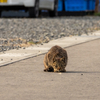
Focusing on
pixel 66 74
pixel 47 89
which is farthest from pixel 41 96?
pixel 66 74

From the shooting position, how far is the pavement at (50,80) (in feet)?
19.9

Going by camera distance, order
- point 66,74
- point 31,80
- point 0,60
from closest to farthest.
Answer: point 31,80
point 66,74
point 0,60

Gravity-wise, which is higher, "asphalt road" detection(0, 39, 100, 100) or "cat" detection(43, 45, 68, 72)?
"cat" detection(43, 45, 68, 72)

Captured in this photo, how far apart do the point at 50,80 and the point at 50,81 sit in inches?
3.6

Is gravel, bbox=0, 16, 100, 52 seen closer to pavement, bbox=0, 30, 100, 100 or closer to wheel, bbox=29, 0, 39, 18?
wheel, bbox=29, 0, 39, 18

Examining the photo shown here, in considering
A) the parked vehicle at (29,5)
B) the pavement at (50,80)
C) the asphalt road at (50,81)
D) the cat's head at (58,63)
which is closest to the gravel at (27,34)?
the parked vehicle at (29,5)

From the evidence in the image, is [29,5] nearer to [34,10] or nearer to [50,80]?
[34,10]

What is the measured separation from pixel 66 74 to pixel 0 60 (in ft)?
8.93

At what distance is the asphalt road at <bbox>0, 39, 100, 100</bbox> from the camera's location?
608cm

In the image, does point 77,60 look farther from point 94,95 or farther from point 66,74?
point 94,95

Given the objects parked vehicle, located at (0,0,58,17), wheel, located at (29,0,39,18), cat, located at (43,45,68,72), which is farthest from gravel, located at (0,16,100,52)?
cat, located at (43,45,68,72)

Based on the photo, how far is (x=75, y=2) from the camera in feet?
116

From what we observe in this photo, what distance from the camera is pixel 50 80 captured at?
7.37 metres

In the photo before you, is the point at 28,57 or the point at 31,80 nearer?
the point at 31,80
